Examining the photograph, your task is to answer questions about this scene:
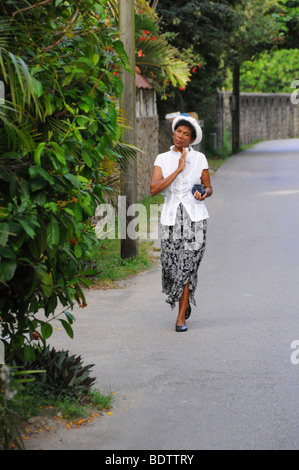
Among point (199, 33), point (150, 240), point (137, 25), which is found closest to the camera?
point (150, 240)

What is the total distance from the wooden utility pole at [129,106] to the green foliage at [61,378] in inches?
196

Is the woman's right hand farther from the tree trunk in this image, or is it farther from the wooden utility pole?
the tree trunk

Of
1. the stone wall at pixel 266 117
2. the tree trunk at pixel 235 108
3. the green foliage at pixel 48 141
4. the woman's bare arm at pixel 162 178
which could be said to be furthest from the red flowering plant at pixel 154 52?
the stone wall at pixel 266 117

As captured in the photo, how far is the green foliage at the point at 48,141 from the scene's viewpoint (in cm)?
445

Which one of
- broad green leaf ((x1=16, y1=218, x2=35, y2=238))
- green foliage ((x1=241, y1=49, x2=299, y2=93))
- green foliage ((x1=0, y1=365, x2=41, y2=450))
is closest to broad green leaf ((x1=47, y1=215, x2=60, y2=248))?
broad green leaf ((x1=16, y1=218, x2=35, y2=238))

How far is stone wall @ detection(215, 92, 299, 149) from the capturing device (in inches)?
1714

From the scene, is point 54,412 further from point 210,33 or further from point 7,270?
point 210,33

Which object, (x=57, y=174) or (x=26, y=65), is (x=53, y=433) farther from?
(x=26, y=65)

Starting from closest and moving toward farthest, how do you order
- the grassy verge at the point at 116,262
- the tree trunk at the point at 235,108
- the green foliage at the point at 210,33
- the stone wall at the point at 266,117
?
the grassy verge at the point at 116,262, the green foliage at the point at 210,33, the tree trunk at the point at 235,108, the stone wall at the point at 266,117

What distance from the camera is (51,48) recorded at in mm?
4781

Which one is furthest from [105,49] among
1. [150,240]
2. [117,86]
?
[150,240]

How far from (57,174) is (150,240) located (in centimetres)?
835

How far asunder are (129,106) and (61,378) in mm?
5878

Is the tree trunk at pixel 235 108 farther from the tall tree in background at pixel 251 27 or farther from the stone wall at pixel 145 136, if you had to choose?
the stone wall at pixel 145 136
